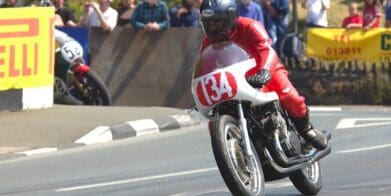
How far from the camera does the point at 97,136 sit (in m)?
15.2

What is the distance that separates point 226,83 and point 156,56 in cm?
1087

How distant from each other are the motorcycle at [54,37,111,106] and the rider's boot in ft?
28.2

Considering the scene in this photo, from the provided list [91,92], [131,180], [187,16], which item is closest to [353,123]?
[91,92]

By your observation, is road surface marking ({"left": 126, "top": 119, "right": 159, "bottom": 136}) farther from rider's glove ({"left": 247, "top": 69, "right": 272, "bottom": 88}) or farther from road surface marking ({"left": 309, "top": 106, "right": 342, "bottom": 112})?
rider's glove ({"left": 247, "top": 69, "right": 272, "bottom": 88})

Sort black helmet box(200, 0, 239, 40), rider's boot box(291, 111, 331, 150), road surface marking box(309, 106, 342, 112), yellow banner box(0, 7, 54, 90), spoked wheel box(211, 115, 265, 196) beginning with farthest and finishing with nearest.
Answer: road surface marking box(309, 106, 342, 112) < yellow banner box(0, 7, 54, 90) < rider's boot box(291, 111, 331, 150) < black helmet box(200, 0, 239, 40) < spoked wheel box(211, 115, 265, 196)

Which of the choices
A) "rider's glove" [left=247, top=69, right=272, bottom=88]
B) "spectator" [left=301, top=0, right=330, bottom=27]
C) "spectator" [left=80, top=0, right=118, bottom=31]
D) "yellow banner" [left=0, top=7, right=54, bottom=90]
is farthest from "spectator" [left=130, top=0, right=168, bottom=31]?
"rider's glove" [left=247, top=69, right=272, bottom=88]

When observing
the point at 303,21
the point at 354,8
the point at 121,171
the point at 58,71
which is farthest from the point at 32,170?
the point at 303,21

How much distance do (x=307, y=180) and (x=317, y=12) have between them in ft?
38.8

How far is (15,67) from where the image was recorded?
1683cm

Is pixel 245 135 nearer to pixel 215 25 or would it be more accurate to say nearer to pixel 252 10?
pixel 215 25

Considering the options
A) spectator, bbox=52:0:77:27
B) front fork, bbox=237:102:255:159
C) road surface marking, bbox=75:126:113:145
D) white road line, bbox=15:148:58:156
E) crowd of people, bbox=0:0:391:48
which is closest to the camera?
front fork, bbox=237:102:255:159

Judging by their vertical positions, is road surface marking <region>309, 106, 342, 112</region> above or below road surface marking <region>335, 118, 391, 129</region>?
below

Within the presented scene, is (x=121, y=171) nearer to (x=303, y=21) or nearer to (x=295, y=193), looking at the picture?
(x=295, y=193)

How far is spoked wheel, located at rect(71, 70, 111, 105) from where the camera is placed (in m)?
18.1
